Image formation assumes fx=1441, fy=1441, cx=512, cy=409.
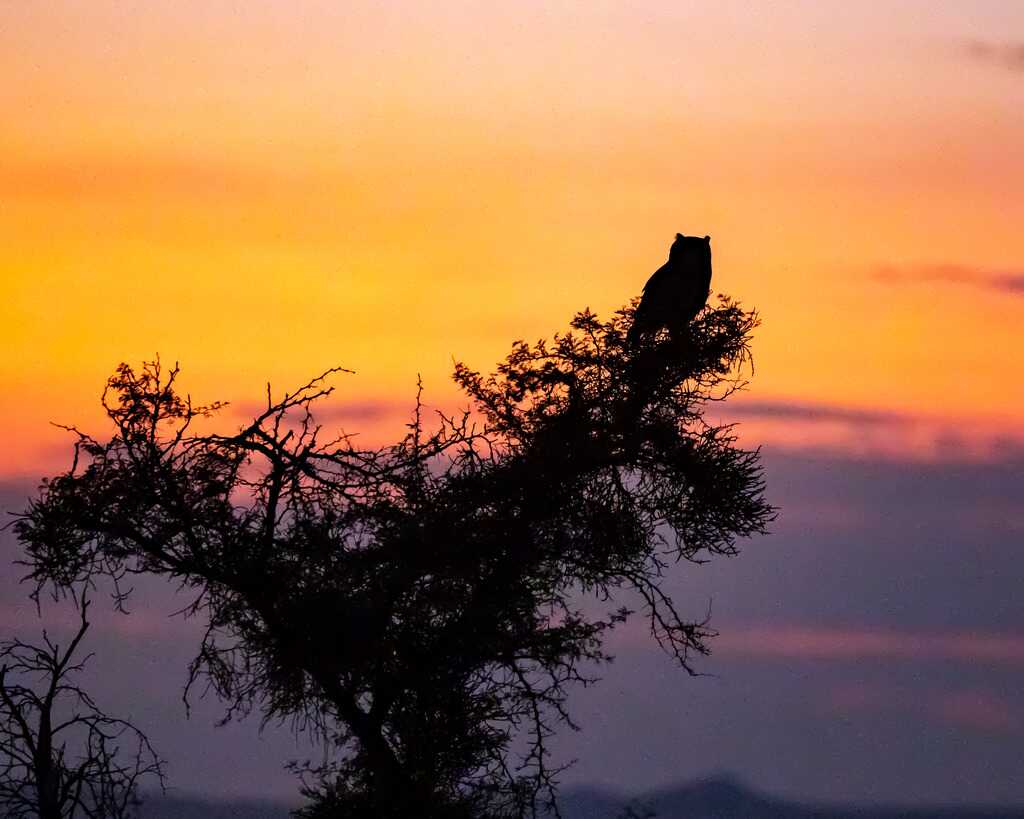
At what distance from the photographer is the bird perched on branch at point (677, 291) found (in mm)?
15016

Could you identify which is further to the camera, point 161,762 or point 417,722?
point 417,722

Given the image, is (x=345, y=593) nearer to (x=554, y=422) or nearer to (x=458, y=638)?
(x=458, y=638)

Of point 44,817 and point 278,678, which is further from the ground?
point 278,678

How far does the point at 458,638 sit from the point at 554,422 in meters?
2.28

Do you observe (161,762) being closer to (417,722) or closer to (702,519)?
(417,722)

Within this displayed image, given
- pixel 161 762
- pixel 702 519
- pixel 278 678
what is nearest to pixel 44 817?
pixel 161 762

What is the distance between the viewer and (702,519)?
1441 centimetres

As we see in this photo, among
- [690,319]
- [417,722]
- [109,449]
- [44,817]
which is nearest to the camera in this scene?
[44,817]

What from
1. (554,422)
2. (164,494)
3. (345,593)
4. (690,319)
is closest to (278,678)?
(345,593)

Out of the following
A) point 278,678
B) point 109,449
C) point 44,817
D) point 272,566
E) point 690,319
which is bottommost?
point 44,817

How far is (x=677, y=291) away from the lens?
15.9 metres

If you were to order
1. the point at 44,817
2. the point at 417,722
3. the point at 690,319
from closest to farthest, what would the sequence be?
the point at 44,817 < the point at 417,722 < the point at 690,319

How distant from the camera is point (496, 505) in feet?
45.0

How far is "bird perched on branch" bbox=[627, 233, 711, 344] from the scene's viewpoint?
15.0 meters
